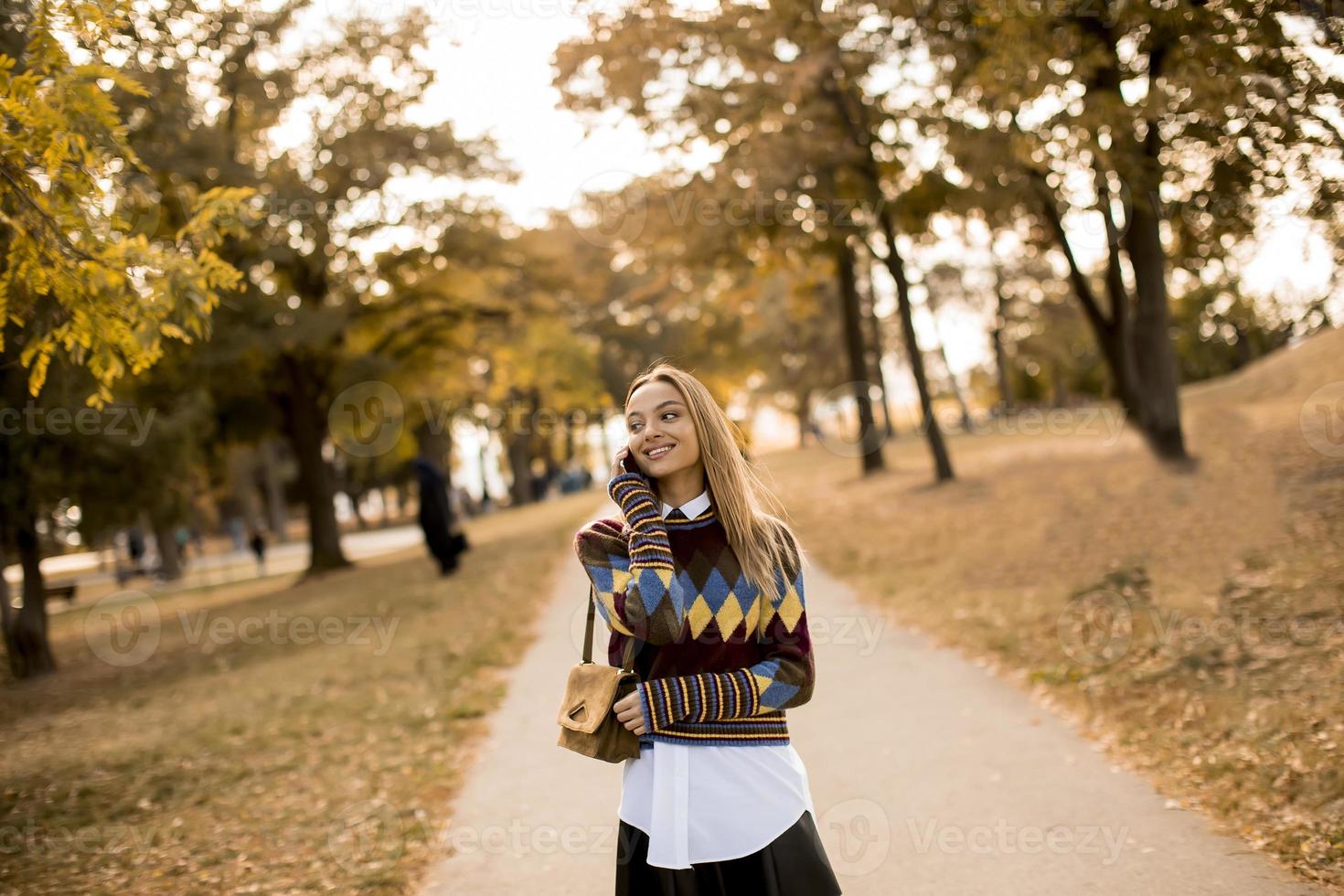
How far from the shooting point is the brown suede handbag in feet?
8.83

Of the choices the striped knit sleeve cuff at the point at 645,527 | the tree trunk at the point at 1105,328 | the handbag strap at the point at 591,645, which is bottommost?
the handbag strap at the point at 591,645

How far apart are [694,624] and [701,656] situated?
11 cm

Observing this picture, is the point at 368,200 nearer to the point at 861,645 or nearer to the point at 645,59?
the point at 645,59

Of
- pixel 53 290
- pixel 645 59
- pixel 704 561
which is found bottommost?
pixel 704 561

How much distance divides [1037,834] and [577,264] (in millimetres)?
24139

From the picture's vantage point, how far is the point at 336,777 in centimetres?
681

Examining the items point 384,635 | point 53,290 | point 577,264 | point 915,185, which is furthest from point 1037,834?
point 577,264

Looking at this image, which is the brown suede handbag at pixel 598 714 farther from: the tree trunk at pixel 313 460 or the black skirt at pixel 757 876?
the tree trunk at pixel 313 460

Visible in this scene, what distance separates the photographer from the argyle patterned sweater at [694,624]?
2.67m

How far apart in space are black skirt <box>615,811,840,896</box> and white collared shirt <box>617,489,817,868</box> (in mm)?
34

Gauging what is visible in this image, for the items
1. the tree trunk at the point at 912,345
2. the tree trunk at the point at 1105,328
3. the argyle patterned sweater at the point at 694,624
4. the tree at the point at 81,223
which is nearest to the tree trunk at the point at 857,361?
the tree trunk at the point at 912,345

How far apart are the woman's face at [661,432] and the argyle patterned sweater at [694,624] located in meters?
0.07

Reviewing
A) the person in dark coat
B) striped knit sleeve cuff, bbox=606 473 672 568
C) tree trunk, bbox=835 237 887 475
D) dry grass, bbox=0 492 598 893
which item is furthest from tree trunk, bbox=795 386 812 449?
striped knit sleeve cuff, bbox=606 473 672 568

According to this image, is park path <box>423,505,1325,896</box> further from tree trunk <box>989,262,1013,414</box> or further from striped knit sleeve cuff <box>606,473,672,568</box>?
tree trunk <box>989,262,1013,414</box>
